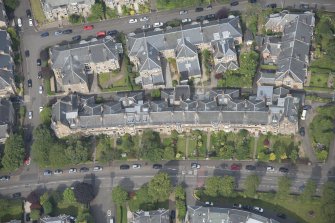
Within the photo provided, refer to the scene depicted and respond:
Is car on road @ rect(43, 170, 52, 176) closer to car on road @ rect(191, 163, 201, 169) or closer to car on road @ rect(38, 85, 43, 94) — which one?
car on road @ rect(38, 85, 43, 94)

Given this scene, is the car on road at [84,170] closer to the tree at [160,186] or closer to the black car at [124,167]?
the black car at [124,167]

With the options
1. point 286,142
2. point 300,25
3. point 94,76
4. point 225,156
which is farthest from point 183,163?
A: point 300,25

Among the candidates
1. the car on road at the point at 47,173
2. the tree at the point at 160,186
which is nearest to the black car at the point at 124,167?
the tree at the point at 160,186

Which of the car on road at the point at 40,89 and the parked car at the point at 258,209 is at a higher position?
the car on road at the point at 40,89

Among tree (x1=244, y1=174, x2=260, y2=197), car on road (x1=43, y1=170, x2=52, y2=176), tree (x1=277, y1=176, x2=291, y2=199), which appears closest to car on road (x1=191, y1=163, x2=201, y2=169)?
tree (x1=244, y1=174, x2=260, y2=197)

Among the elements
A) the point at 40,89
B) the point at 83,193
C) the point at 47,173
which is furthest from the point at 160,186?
the point at 40,89
